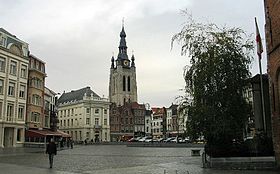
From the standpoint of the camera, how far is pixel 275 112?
59.1 ft

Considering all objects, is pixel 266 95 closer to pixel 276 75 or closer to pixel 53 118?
pixel 276 75

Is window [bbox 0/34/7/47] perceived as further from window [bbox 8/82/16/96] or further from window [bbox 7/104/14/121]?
window [bbox 7/104/14/121]

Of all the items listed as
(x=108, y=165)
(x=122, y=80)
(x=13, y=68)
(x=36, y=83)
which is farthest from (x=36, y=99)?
(x=122, y=80)

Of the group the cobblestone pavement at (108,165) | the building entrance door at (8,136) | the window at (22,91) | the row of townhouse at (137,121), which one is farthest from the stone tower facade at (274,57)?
the row of townhouse at (137,121)

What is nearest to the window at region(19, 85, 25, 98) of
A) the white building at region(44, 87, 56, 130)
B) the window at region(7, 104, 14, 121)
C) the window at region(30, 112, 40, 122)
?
the window at region(7, 104, 14, 121)

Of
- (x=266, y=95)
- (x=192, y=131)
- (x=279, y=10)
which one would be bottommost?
(x=192, y=131)

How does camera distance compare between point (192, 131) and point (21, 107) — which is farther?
point (21, 107)

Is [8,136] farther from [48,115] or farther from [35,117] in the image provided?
[48,115]

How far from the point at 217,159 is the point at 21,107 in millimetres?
41904

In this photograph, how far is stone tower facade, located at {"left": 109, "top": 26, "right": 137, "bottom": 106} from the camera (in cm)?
14838

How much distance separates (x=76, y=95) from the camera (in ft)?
391

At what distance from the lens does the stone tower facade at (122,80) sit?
148 metres

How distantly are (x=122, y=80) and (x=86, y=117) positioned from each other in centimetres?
4303

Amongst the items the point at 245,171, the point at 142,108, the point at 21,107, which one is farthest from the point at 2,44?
the point at 142,108
